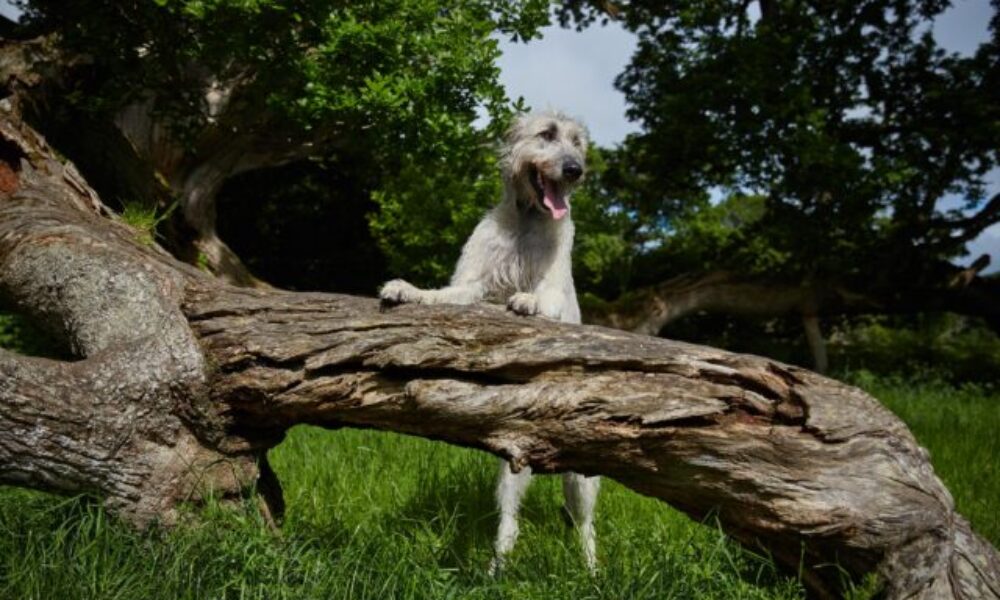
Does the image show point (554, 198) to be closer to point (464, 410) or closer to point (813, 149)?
point (464, 410)

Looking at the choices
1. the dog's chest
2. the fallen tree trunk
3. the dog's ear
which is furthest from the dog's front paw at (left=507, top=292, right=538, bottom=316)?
the dog's ear

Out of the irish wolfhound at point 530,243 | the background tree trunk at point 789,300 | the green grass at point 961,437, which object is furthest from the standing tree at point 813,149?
the irish wolfhound at point 530,243

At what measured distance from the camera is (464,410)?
11.2ft

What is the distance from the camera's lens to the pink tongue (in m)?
5.06

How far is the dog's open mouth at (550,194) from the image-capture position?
5.07 meters

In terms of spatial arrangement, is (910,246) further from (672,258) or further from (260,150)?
(260,150)

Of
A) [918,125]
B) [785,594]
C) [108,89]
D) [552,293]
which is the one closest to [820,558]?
[785,594]

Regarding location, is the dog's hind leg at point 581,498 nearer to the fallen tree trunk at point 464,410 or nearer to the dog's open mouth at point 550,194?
the fallen tree trunk at point 464,410

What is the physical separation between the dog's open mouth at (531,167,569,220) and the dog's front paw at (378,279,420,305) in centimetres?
132

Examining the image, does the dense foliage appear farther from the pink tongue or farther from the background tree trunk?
the pink tongue

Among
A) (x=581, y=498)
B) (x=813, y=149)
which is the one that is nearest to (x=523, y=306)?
(x=581, y=498)

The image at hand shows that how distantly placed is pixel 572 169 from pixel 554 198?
0.23 m

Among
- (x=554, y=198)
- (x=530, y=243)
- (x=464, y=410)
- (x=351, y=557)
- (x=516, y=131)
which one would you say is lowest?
(x=351, y=557)

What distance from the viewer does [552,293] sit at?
442cm
